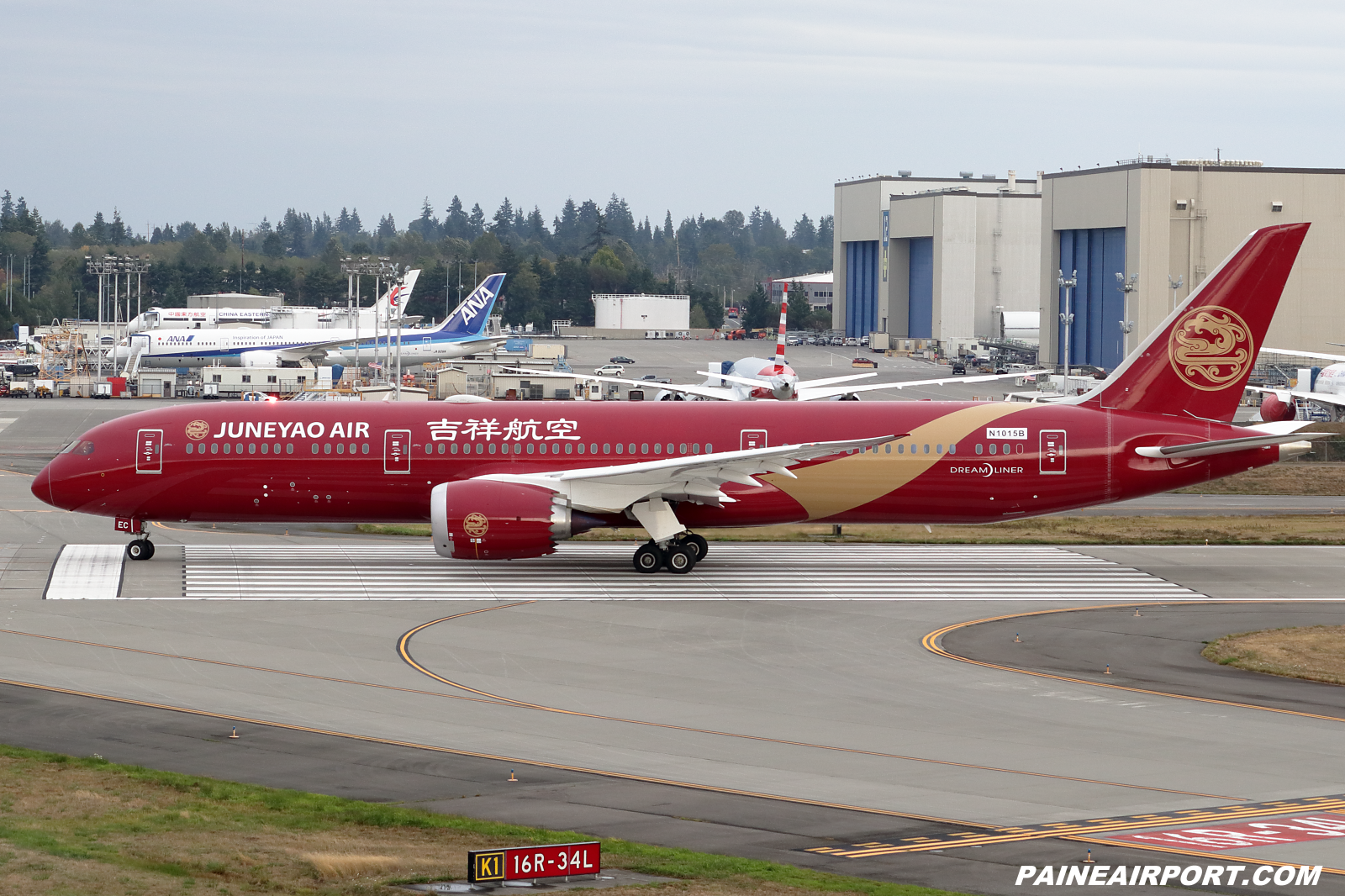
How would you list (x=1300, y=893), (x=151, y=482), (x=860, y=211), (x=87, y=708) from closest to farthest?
(x=1300, y=893) → (x=87, y=708) → (x=151, y=482) → (x=860, y=211)

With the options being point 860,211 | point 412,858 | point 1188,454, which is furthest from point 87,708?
point 860,211

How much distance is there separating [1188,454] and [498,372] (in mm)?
77994

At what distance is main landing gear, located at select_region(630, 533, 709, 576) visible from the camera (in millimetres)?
39000

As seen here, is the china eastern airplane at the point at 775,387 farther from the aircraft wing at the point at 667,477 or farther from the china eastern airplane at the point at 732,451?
the aircraft wing at the point at 667,477

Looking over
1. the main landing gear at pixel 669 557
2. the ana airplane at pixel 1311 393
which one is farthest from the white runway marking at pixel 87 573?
the ana airplane at pixel 1311 393

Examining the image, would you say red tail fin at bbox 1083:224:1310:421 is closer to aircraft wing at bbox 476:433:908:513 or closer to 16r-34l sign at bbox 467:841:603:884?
aircraft wing at bbox 476:433:908:513

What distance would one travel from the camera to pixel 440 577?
125ft

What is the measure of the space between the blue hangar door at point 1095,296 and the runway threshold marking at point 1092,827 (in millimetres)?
117351

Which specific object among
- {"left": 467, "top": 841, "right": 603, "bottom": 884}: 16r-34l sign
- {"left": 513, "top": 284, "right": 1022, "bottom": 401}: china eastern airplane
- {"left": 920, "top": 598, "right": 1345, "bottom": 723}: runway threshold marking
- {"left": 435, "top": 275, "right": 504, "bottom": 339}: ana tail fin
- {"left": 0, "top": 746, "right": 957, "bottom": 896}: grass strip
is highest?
{"left": 435, "top": 275, "right": 504, "bottom": 339}: ana tail fin

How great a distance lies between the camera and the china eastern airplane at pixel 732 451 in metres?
39.3

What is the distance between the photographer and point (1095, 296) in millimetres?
139750

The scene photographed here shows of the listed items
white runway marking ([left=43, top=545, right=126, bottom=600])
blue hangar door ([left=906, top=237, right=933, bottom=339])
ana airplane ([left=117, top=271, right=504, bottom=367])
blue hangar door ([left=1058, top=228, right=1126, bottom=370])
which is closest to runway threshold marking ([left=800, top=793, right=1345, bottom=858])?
white runway marking ([left=43, top=545, right=126, bottom=600])

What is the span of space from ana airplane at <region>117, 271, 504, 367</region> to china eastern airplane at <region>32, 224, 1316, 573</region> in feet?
282

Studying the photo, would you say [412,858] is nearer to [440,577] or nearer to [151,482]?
[440,577]
